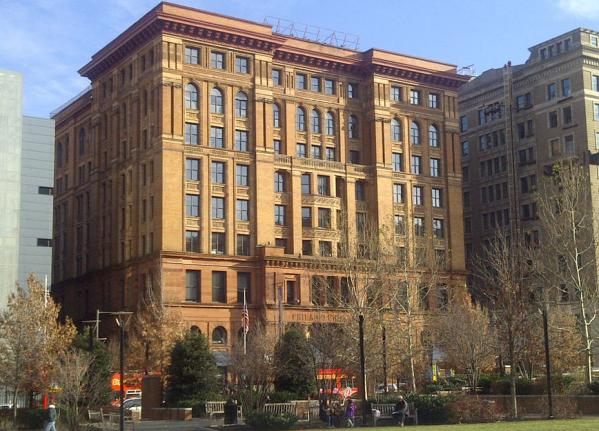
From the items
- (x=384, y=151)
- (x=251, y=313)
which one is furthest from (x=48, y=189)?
(x=384, y=151)

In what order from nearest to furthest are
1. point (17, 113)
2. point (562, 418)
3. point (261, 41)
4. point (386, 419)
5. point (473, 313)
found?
point (562, 418) < point (386, 419) < point (473, 313) < point (17, 113) < point (261, 41)

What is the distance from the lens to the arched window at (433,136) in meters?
104

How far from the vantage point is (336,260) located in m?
89.4

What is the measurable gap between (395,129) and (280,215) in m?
17.6

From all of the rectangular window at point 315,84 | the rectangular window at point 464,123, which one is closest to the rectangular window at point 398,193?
the rectangular window at point 315,84

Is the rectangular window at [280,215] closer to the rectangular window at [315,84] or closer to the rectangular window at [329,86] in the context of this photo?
the rectangular window at [315,84]

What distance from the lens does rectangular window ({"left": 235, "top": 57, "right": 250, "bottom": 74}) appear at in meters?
91.7

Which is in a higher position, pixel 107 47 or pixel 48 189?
pixel 107 47

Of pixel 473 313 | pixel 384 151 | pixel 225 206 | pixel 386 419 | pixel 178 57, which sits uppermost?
pixel 178 57

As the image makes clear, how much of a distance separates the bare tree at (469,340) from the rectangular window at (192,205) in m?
27.6

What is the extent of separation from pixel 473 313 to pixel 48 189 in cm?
4308

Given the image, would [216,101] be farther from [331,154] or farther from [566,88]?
[566,88]

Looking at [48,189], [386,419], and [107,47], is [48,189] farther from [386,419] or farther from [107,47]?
[386,419]

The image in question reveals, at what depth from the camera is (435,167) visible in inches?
4099
